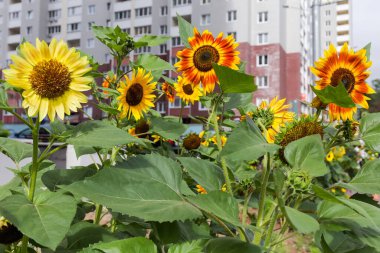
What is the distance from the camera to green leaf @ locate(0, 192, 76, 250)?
0.54 metres

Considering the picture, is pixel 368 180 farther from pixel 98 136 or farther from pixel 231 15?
pixel 231 15

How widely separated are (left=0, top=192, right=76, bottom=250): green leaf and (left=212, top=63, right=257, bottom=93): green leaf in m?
0.31

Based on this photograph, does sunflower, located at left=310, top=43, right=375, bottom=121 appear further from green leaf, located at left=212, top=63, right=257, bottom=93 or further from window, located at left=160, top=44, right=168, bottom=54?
window, located at left=160, top=44, right=168, bottom=54

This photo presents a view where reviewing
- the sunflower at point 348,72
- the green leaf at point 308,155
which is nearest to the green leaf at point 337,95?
the green leaf at point 308,155

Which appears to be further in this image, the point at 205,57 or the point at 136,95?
the point at 136,95

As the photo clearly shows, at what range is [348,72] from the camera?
0.92 meters

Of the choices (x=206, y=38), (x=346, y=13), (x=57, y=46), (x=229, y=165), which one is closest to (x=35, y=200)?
(x=57, y=46)

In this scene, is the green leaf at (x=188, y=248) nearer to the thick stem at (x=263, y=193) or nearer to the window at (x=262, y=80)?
the thick stem at (x=263, y=193)

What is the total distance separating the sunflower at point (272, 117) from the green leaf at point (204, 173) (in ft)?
0.61

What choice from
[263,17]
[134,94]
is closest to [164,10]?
[263,17]

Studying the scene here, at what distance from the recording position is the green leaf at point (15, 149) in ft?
2.80

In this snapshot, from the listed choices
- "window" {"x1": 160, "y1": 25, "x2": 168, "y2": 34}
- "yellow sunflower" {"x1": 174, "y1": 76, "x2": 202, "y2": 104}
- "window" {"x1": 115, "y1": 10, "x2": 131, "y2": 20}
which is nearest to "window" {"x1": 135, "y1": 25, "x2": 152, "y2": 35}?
"window" {"x1": 160, "y1": 25, "x2": 168, "y2": 34}

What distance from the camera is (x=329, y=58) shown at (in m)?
0.94

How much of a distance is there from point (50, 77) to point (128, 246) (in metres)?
0.33
